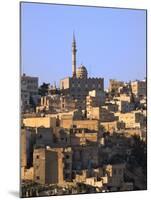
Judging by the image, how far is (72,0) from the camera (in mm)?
2898

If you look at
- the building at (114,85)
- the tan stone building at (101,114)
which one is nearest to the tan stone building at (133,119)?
the tan stone building at (101,114)

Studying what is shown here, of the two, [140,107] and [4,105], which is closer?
[4,105]

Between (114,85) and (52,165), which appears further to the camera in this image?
(114,85)

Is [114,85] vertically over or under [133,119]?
over

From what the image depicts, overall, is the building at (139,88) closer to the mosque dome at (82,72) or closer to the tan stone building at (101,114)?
the tan stone building at (101,114)

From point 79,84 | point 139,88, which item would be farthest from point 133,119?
point 79,84

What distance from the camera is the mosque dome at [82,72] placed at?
9.50 ft

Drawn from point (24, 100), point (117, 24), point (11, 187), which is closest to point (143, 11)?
point (117, 24)

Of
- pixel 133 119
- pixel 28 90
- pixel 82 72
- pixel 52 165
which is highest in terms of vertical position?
pixel 82 72

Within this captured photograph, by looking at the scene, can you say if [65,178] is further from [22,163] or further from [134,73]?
[134,73]

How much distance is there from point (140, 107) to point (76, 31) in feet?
2.08

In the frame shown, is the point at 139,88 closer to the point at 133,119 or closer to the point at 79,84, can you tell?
the point at 133,119

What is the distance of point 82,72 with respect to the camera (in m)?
2.90

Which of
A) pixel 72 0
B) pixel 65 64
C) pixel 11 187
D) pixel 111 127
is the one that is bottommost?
pixel 11 187
